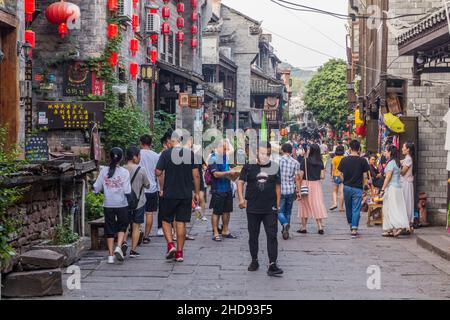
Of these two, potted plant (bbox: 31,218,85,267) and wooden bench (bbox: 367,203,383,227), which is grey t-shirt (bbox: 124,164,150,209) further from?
wooden bench (bbox: 367,203,383,227)

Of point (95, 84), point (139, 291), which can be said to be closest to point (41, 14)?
point (95, 84)

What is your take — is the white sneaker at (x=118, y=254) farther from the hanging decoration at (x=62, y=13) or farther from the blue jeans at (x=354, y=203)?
the hanging decoration at (x=62, y=13)

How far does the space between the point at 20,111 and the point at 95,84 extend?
6310mm

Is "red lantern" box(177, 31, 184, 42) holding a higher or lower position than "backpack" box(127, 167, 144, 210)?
higher

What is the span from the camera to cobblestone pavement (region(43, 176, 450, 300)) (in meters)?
8.92

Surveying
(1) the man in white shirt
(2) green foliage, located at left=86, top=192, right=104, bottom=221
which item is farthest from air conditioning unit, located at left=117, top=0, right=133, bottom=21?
(1) the man in white shirt

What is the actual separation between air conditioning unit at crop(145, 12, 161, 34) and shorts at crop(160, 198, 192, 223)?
17466 mm

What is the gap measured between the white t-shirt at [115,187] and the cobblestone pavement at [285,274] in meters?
0.94

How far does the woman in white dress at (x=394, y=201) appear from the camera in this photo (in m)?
14.9

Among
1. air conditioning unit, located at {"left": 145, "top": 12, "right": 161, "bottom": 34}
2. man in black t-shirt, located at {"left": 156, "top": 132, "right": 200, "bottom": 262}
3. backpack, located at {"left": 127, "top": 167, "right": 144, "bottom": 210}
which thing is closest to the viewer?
man in black t-shirt, located at {"left": 156, "top": 132, "right": 200, "bottom": 262}

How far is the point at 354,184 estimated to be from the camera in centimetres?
1491

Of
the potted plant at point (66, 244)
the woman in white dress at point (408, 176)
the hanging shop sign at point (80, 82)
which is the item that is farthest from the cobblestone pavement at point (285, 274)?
the hanging shop sign at point (80, 82)

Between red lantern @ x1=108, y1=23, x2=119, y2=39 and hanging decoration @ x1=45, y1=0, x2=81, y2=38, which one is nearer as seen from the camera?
hanging decoration @ x1=45, y1=0, x2=81, y2=38

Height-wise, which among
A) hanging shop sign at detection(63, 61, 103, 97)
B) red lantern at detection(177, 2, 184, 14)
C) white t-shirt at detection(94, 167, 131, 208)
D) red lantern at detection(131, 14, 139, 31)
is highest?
red lantern at detection(177, 2, 184, 14)
